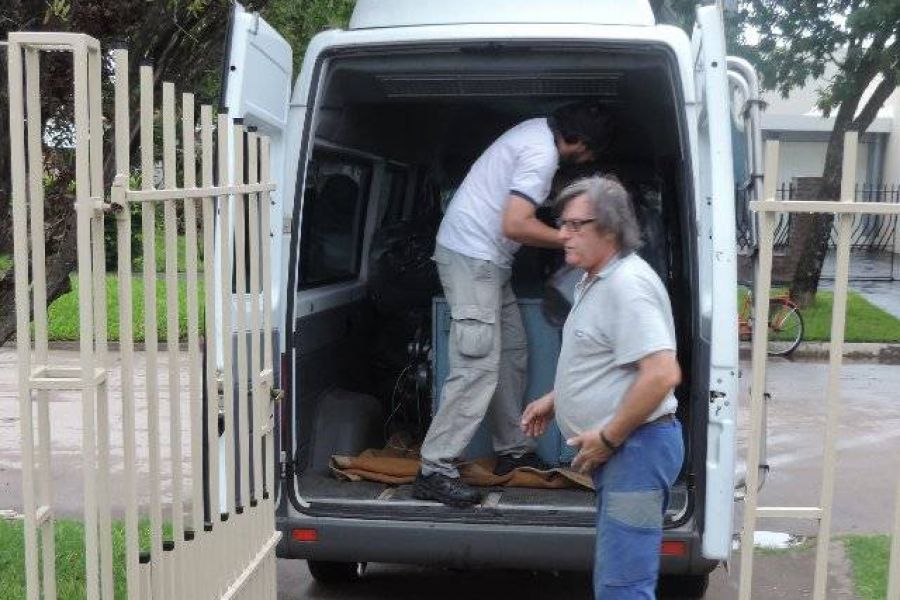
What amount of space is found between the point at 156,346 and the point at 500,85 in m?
2.73

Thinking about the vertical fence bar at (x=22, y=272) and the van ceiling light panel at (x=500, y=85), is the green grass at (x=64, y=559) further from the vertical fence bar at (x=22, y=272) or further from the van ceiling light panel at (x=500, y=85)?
the vertical fence bar at (x=22, y=272)

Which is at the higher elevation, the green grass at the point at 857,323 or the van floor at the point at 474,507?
the van floor at the point at 474,507

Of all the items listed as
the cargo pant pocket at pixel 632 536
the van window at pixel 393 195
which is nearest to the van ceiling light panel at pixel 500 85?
the van window at pixel 393 195

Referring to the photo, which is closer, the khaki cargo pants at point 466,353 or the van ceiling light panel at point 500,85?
the khaki cargo pants at point 466,353

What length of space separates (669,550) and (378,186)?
117 inches

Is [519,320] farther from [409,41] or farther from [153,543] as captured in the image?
[153,543]

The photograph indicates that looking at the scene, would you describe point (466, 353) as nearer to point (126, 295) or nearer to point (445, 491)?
point (445, 491)

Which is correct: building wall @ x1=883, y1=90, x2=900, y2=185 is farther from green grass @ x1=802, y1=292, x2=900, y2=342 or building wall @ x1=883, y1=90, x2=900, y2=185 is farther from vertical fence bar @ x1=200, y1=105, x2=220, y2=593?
vertical fence bar @ x1=200, y1=105, x2=220, y2=593

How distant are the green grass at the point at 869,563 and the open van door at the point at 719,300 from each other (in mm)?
1480

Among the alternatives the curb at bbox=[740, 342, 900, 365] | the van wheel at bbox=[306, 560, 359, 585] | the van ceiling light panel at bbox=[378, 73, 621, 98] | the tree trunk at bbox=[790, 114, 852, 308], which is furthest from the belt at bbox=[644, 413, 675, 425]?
the tree trunk at bbox=[790, 114, 852, 308]

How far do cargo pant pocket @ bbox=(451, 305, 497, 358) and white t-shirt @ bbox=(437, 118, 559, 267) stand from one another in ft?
0.77

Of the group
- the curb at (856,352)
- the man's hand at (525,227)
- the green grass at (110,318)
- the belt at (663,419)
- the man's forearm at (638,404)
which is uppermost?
the man's hand at (525,227)

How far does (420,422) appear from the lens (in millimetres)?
6105

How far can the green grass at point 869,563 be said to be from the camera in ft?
17.9
